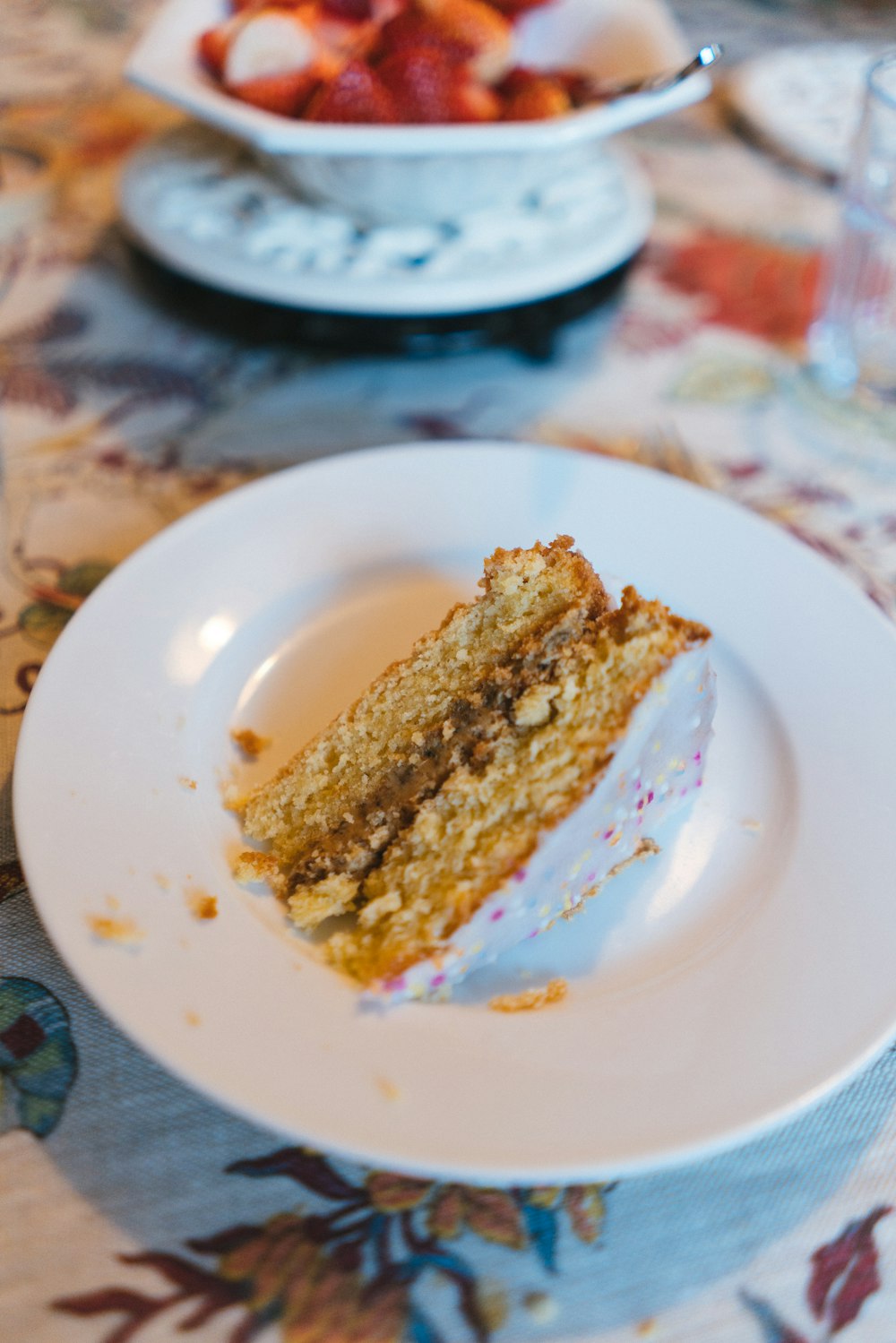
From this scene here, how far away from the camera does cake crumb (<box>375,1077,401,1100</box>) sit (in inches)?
23.1

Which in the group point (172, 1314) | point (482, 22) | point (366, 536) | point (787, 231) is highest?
point (482, 22)

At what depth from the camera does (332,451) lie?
1240mm

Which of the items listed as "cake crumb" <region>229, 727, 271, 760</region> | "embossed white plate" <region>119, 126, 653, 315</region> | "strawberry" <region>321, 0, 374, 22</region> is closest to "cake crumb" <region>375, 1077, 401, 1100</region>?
"cake crumb" <region>229, 727, 271, 760</region>

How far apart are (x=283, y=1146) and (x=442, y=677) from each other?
0.38 m

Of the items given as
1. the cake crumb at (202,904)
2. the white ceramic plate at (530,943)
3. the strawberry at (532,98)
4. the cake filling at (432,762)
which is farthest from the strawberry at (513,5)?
the cake crumb at (202,904)

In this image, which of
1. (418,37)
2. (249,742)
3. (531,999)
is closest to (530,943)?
(531,999)

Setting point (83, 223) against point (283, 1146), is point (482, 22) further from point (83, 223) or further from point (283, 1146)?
point (283, 1146)

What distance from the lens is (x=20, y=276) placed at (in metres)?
1.46

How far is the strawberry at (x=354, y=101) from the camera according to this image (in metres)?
1.25

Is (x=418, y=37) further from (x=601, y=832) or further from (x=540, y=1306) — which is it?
(x=540, y=1306)

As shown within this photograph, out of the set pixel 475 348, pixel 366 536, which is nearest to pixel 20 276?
pixel 475 348

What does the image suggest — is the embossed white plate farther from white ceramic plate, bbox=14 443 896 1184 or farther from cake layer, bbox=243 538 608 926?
cake layer, bbox=243 538 608 926

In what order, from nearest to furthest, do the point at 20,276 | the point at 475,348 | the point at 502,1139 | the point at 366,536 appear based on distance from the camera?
1. the point at 502,1139
2. the point at 366,536
3. the point at 475,348
4. the point at 20,276

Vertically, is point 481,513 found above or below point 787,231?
below
